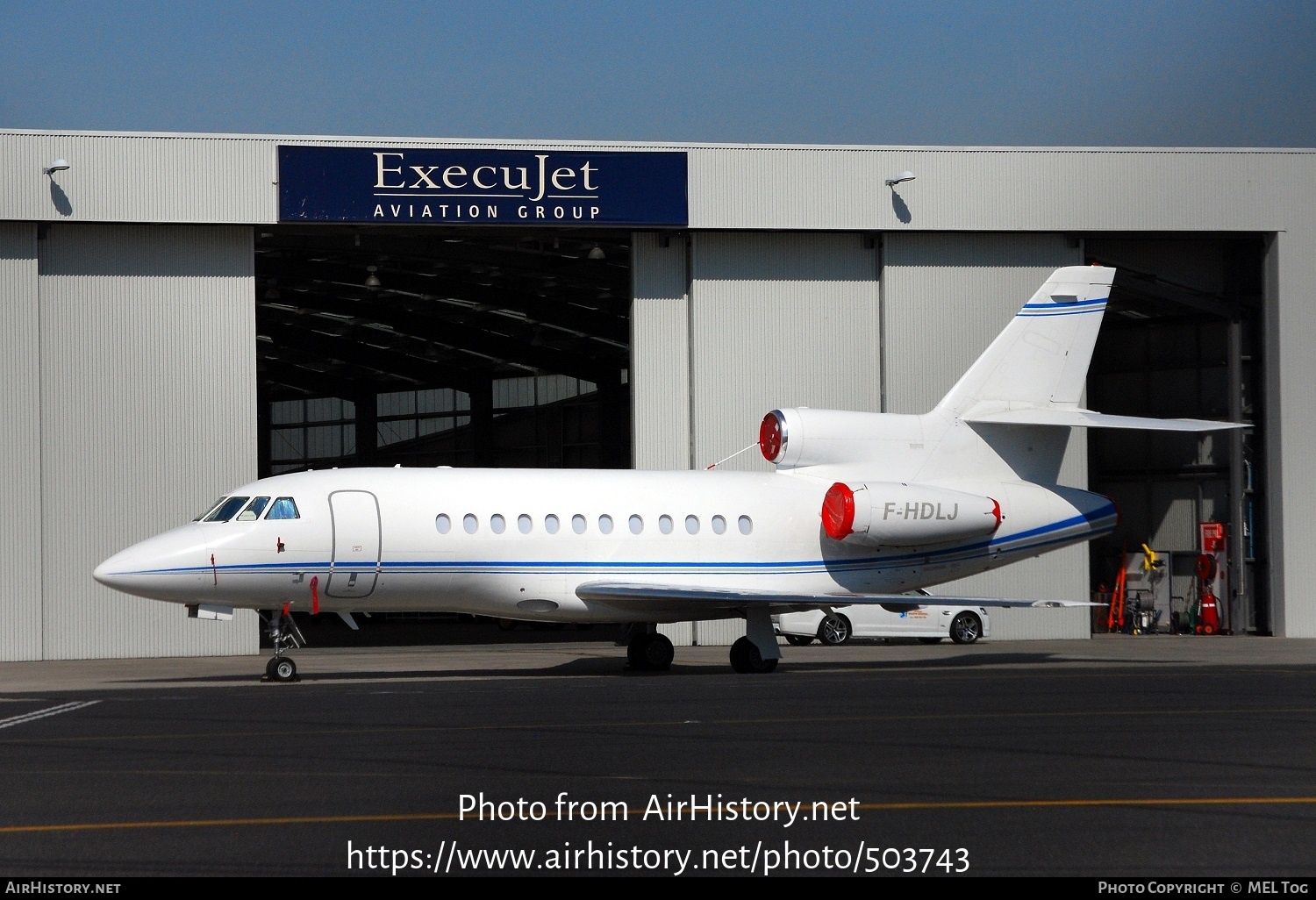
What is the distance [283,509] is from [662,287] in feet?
40.6

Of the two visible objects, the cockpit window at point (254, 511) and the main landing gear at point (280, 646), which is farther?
the main landing gear at point (280, 646)

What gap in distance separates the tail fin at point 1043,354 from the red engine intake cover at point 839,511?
297 centimetres

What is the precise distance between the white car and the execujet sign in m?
9.21

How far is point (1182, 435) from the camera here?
37375 mm

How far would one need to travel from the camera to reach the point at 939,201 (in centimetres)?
3103

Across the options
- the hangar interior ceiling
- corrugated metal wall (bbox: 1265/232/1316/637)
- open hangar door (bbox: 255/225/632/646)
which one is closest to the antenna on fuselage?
the hangar interior ceiling

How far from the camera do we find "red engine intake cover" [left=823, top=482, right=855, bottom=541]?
22.7 m

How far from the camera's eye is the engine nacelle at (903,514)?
897 inches

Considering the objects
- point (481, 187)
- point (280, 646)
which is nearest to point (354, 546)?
point (280, 646)

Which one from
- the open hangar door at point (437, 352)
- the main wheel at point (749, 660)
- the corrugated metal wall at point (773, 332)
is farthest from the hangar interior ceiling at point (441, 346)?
the main wheel at point (749, 660)

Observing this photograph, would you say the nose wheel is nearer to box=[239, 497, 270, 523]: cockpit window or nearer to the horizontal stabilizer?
box=[239, 497, 270, 523]: cockpit window

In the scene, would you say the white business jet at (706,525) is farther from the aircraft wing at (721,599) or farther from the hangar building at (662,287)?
the hangar building at (662,287)
